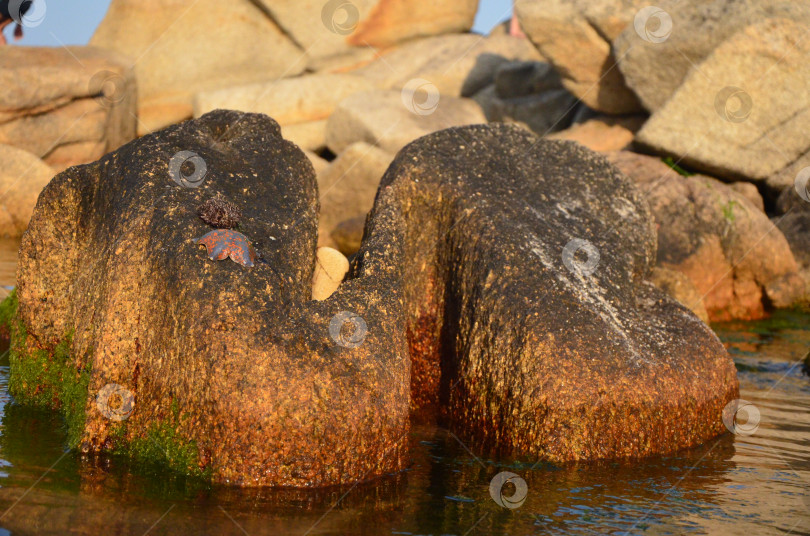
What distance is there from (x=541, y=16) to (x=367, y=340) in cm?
1076

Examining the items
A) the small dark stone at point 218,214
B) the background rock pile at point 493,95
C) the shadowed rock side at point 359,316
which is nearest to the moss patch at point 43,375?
the shadowed rock side at point 359,316

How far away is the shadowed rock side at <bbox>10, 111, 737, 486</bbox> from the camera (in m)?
5.19

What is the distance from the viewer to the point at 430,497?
17.5ft

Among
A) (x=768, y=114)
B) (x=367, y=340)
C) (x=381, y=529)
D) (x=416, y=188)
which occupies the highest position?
(x=768, y=114)

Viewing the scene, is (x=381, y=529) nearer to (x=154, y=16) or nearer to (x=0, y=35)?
(x=0, y=35)

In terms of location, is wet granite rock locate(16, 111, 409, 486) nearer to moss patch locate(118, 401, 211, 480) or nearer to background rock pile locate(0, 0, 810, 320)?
moss patch locate(118, 401, 211, 480)

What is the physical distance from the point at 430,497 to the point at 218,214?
2.20 meters

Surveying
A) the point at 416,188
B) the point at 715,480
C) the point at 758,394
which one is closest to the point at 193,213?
the point at 416,188

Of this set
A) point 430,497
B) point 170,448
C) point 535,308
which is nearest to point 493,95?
point 535,308

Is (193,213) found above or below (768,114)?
below

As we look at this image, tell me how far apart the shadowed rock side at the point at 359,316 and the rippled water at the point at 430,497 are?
0.16 m

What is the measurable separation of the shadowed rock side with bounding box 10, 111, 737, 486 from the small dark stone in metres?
0.13

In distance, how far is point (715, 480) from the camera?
19.3 ft

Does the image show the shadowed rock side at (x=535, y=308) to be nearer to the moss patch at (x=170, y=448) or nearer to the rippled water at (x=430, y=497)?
the rippled water at (x=430, y=497)
